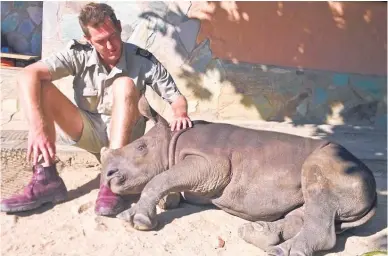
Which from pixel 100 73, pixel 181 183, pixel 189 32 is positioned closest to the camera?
pixel 181 183

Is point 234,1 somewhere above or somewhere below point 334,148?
above

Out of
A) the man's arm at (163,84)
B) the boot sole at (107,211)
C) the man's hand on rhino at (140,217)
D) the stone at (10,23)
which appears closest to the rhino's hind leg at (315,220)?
the man's hand on rhino at (140,217)

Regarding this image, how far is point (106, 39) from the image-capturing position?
3.10 meters

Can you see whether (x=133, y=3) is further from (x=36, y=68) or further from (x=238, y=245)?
(x=238, y=245)

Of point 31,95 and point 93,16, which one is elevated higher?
point 93,16

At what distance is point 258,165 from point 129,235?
2.96 ft

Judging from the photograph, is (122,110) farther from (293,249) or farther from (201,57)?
(201,57)

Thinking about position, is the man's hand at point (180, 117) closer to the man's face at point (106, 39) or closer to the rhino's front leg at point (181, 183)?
the rhino's front leg at point (181, 183)

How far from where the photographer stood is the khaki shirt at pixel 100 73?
322 centimetres

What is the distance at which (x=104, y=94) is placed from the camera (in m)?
3.41

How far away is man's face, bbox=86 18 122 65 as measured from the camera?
3080 millimetres

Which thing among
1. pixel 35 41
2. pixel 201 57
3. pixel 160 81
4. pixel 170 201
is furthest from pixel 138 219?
pixel 35 41

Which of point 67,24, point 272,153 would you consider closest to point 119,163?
point 272,153

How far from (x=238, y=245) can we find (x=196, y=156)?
2.00 ft
